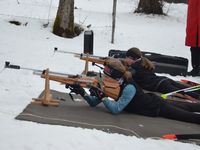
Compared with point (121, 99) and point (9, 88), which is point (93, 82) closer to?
point (121, 99)

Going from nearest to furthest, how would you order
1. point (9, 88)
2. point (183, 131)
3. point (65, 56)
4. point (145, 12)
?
1. point (183, 131)
2. point (9, 88)
3. point (65, 56)
4. point (145, 12)

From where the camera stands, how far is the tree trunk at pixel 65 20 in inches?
494

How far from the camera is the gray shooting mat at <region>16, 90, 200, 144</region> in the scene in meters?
5.44

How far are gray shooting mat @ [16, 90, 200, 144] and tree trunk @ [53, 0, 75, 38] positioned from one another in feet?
20.9

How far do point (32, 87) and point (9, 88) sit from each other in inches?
17.7

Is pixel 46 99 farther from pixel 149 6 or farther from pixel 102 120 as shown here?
pixel 149 6

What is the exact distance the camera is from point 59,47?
11.4 meters

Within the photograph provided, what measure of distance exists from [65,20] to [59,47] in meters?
1.57

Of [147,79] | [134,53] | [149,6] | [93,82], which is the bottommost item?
[147,79]

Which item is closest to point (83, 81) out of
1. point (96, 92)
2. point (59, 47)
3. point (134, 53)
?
point (96, 92)

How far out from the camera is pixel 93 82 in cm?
620

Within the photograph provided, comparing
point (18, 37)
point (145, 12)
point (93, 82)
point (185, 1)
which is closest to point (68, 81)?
point (93, 82)

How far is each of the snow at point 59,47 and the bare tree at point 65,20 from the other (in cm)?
25

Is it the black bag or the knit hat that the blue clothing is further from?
the black bag
